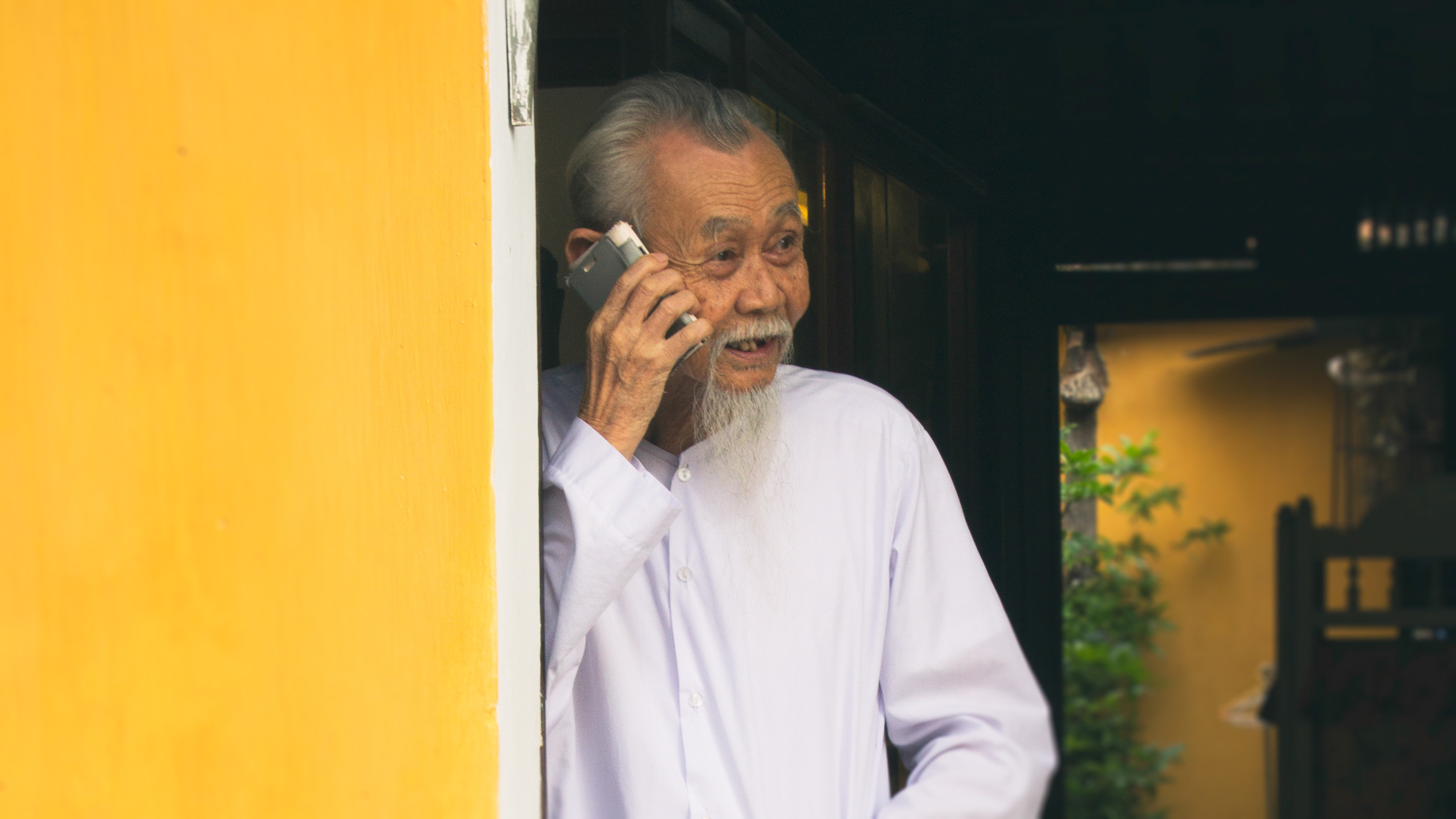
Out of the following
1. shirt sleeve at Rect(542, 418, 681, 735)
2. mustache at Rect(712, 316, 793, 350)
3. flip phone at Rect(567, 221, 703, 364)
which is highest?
flip phone at Rect(567, 221, 703, 364)

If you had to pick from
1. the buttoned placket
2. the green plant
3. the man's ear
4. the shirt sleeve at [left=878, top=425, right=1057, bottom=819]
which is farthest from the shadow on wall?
the green plant

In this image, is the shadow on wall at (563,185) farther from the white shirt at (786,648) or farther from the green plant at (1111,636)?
the green plant at (1111,636)

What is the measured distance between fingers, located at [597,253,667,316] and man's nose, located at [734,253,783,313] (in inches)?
7.4

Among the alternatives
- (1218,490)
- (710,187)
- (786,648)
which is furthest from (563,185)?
(1218,490)

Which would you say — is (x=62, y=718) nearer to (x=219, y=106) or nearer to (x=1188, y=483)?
(x=219, y=106)

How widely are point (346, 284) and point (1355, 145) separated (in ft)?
3.65

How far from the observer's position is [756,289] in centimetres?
147

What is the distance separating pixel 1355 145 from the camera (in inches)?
41.6

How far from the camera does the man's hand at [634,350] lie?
50.7 inches

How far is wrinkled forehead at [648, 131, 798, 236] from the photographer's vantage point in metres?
1.47

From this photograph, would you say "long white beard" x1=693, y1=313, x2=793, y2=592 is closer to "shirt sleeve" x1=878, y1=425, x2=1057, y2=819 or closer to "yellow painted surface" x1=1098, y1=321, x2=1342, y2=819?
"shirt sleeve" x1=878, y1=425, x2=1057, y2=819

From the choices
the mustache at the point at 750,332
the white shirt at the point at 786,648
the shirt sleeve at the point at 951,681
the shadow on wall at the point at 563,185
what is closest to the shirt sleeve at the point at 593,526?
the white shirt at the point at 786,648

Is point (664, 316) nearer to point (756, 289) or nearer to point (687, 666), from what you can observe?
point (756, 289)

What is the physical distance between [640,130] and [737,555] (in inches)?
25.5
